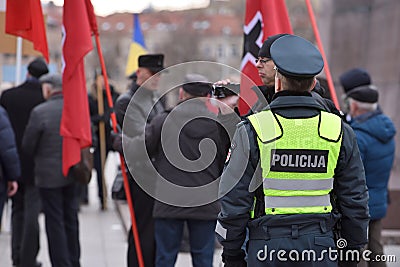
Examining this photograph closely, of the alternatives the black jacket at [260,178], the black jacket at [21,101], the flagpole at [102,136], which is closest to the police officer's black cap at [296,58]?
the black jacket at [260,178]

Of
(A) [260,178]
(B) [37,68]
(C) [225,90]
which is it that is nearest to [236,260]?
(A) [260,178]

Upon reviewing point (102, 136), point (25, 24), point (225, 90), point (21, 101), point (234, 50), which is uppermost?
point (25, 24)

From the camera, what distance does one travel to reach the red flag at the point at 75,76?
19.7 ft

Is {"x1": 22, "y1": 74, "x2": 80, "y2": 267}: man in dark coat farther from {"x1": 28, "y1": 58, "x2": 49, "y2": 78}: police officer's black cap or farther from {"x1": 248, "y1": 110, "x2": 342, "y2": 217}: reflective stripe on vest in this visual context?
{"x1": 248, "y1": 110, "x2": 342, "y2": 217}: reflective stripe on vest

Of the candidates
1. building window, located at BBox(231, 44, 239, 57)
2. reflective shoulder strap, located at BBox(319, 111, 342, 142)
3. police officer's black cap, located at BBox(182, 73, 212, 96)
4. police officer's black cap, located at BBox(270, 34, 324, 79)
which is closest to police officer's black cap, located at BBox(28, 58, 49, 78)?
police officer's black cap, located at BBox(182, 73, 212, 96)

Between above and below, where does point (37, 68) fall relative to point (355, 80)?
above

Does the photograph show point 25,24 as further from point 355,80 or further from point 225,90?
point 355,80

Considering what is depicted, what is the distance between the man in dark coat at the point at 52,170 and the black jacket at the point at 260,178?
121 inches

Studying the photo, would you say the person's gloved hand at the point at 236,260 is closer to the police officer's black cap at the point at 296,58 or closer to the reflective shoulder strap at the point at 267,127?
the reflective shoulder strap at the point at 267,127

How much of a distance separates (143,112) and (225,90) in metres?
1.64

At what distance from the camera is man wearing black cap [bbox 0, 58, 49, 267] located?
7.21m

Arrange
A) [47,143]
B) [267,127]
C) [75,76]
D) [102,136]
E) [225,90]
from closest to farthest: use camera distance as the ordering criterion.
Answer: [267,127], [225,90], [75,76], [47,143], [102,136]

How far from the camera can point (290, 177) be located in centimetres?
370

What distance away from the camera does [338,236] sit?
3.92m
